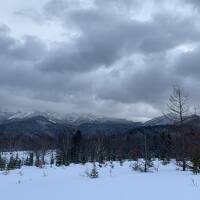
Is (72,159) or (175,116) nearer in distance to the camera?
(175,116)

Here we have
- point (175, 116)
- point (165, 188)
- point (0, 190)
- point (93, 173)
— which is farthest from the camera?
point (175, 116)

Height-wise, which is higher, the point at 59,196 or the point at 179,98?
the point at 179,98

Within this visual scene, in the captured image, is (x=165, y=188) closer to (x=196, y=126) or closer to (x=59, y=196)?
(x=59, y=196)

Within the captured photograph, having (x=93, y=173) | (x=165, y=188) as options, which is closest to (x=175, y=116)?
(x=93, y=173)

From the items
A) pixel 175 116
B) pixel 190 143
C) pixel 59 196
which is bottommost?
pixel 59 196

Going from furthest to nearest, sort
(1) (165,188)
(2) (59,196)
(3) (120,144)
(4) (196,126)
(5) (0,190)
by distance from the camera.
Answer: (3) (120,144) → (4) (196,126) → (5) (0,190) → (1) (165,188) → (2) (59,196)

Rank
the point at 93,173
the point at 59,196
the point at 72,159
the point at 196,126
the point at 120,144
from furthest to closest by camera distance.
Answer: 1. the point at 120,144
2. the point at 72,159
3. the point at 196,126
4. the point at 93,173
5. the point at 59,196

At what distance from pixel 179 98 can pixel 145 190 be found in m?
21.5

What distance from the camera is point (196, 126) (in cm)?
3638

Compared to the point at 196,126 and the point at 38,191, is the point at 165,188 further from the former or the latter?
the point at 196,126

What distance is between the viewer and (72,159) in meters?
82.7

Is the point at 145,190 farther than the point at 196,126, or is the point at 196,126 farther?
the point at 196,126

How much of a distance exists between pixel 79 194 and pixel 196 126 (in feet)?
86.2

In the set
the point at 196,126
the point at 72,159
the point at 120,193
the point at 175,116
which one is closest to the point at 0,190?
the point at 120,193
